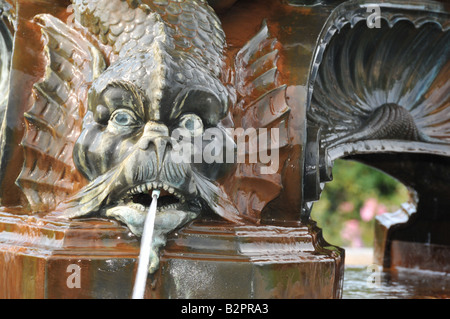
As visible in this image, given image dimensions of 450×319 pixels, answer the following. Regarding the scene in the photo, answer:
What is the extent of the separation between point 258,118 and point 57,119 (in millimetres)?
476

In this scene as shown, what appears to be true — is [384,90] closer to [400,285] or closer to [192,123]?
[400,285]

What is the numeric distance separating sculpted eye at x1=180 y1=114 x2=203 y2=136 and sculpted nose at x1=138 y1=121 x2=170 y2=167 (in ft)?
0.20

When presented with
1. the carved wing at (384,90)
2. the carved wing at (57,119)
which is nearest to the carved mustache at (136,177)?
the carved wing at (57,119)

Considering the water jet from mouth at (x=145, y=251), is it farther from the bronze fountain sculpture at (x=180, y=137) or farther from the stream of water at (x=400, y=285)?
the stream of water at (x=400, y=285)

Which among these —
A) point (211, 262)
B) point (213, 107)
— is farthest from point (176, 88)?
point (211, 262)

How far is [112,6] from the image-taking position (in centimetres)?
158

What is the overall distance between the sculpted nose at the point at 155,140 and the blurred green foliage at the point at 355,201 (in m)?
5.39

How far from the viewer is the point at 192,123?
1.41 m

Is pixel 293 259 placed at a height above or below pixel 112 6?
below

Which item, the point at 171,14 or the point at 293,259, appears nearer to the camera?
the point at 293,259
